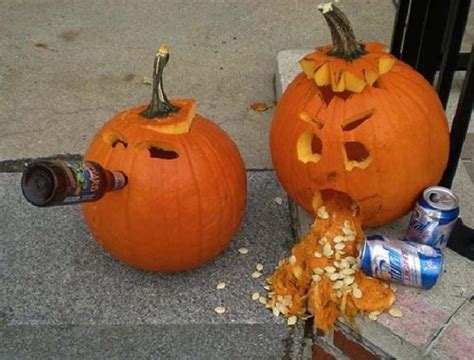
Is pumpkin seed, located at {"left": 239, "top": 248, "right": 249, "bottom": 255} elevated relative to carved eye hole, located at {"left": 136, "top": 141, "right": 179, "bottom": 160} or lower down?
lower down

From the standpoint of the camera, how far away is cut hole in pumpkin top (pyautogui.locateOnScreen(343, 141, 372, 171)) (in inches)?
79.1

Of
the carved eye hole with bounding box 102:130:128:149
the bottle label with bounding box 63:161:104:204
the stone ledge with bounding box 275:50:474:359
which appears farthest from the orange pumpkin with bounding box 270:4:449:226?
the bottle label with bounding box 63:161:104:204

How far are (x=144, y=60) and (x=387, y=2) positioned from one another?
170cm

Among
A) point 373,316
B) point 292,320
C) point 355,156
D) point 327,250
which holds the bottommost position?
point 292,320

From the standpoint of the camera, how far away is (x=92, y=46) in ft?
12.4

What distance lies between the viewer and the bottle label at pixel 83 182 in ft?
5.89

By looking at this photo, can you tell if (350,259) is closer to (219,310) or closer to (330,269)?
(330,269)

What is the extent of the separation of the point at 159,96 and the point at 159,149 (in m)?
0.16

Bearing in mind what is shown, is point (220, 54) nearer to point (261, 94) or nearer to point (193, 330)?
point (261, 94)

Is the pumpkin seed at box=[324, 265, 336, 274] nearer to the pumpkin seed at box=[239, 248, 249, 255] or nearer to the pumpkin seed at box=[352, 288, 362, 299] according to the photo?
the pumpkin seed at box=[352, 288, 362, 299]

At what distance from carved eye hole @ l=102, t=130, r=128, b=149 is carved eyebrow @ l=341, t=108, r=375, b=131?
0.65 m

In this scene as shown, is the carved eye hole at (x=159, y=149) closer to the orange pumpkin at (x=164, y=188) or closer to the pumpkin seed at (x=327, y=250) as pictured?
the orange pumpkin at (x=164, y=188)

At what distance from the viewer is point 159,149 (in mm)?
2047

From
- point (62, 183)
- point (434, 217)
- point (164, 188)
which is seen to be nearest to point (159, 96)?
point (164, 188)
